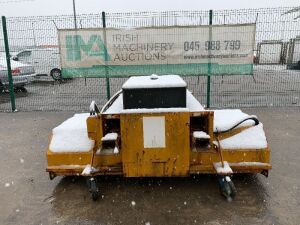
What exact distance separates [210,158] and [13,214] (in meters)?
2.53

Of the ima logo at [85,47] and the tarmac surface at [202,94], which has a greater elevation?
the ima logo at [85,47]

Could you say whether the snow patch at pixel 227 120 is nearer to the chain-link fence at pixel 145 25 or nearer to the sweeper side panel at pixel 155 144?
the sweeper side panel at pixel 155 144

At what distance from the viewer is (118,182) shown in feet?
15.1

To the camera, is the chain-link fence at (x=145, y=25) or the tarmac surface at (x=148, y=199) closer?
the tarmac surface at (x=148, y=199)

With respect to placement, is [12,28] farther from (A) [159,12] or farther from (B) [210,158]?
(B) [210,158]

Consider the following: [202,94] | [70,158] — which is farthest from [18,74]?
[70,158]

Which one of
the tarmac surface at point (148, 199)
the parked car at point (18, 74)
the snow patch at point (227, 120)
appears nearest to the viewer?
the tarmac surface at point (148, 199)

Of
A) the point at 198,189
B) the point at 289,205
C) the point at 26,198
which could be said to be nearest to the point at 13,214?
the point at 26,198

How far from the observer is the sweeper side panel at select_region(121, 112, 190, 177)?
13.1ft

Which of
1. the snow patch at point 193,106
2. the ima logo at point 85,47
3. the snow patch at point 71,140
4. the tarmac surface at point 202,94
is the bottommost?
the tarmac surface at point 202,94

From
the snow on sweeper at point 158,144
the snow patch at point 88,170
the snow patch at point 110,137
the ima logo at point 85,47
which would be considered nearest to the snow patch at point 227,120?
the snow on sweeper at point 158,144

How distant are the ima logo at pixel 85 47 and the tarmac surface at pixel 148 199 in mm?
3637

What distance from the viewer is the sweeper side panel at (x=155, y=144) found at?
399 cm

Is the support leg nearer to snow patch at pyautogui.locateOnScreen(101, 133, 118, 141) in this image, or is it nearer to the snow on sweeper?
the snow on sweeper
